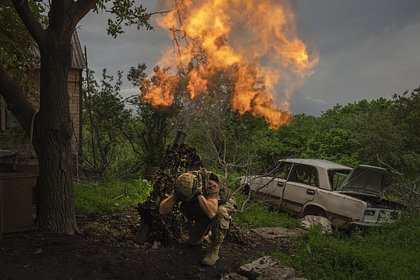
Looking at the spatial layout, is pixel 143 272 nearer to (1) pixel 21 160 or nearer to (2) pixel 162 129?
(1) pixel 21 160

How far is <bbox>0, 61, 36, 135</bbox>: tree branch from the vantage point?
646 cm

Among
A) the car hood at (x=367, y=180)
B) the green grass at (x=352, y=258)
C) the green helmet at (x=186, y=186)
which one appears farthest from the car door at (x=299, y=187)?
the green helmet at (x=186, y=186)

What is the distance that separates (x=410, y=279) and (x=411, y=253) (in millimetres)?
1601

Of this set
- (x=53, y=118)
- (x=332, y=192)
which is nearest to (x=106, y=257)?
(x=53, y=118)

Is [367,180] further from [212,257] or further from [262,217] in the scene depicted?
[212,257]

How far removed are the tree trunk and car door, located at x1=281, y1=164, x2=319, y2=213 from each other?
5.26 metres

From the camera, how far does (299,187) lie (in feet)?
31.3

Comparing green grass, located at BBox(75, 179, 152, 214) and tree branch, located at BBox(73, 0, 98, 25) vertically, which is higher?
tree branch, located at BBox(73, 0, 98, 25)

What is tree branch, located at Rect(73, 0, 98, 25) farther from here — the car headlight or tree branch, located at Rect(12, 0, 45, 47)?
the car headlight

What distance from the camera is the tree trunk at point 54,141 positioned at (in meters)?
6.28

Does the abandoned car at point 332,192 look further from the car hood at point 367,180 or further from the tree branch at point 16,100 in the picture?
the tree branch at point 16,100

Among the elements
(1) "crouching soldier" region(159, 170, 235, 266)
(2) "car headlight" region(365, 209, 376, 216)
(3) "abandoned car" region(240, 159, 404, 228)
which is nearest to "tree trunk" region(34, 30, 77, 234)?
(1) "crouching soldier" region(159, 170, 235, 266)

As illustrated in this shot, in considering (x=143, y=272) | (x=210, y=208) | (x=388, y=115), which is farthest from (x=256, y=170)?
(x=388, y=115)

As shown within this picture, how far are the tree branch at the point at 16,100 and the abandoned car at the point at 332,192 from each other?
18.3 feet
